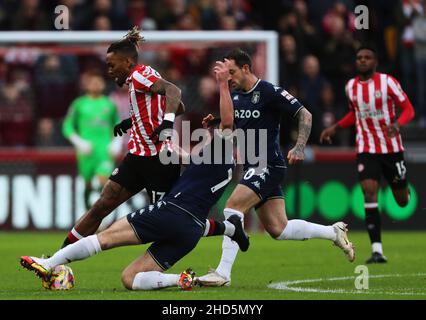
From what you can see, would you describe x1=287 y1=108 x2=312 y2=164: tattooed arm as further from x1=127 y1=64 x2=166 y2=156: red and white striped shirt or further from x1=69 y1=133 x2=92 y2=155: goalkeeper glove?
x1=69 y1=133 x2=92 y2=155: goalkeeper glove

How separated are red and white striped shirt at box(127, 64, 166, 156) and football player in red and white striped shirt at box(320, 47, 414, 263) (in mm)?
2990

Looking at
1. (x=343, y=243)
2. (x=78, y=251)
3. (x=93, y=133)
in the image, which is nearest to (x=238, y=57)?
(x=343, y=243)

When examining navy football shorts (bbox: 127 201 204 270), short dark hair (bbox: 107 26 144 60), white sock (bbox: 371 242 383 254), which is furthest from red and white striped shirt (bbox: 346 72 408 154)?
navy football shorts (bbox: 127 201 204 270)

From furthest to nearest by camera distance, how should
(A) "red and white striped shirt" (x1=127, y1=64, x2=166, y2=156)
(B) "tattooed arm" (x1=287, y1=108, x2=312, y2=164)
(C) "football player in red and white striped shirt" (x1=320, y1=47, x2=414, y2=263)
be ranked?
1. (C) "football player in red and white striped shirt" (x1=320, y1=47, x2=414, y2=263)
2. (A) "red and white striped shirt" (x1=127, y1=64, x2=166, y2=156)
3. (B) "tattooed arm" (x1=287, y1=108, x2=312, y2=164)

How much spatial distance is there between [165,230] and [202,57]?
9.91 meters

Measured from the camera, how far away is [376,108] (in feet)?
42.9

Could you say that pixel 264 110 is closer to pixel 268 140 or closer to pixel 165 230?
pixel 268 140

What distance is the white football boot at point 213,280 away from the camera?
966 cm

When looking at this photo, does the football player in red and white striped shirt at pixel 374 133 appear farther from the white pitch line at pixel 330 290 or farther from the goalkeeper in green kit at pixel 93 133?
the goalkeeper in green kit at pixel 93 133

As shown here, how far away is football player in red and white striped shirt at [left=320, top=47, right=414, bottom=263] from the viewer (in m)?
12.8

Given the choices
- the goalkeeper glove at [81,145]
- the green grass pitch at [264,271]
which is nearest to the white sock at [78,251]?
the green grass pitch at [264,271]
